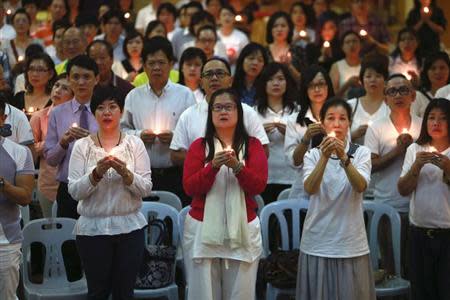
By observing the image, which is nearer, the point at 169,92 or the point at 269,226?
the point at 269,226

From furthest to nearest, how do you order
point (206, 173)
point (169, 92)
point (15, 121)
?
point (169, 92) < point (15, 121) < point (206, 173)

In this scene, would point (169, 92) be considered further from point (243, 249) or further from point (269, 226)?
point (243, 249)

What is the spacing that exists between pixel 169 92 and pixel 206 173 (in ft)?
5.22

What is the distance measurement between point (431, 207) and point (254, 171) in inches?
49.1

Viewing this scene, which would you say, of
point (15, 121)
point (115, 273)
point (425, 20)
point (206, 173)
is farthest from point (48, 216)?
point (425, 20)

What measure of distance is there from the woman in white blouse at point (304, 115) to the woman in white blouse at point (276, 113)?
7.1 inches

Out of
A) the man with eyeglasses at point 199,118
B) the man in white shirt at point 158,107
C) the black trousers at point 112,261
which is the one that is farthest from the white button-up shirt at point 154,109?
the black trousers at point 112,261

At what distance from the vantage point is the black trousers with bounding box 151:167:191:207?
6566mm

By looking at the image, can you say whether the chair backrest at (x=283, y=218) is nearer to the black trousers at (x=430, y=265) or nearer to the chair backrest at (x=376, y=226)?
the chair backrest at (x=376, y=226)

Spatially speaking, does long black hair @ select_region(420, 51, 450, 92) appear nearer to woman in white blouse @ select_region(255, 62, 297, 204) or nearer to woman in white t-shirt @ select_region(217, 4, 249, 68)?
woman in white blouse @ select_region(255, 62, 297, 204)

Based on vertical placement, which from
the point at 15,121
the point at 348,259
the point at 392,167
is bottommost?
the point at 348,259

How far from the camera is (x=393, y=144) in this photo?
21.0ft

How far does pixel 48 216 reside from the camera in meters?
6.48

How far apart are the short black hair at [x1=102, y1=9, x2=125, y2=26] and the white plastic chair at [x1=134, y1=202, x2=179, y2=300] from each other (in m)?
3.54
